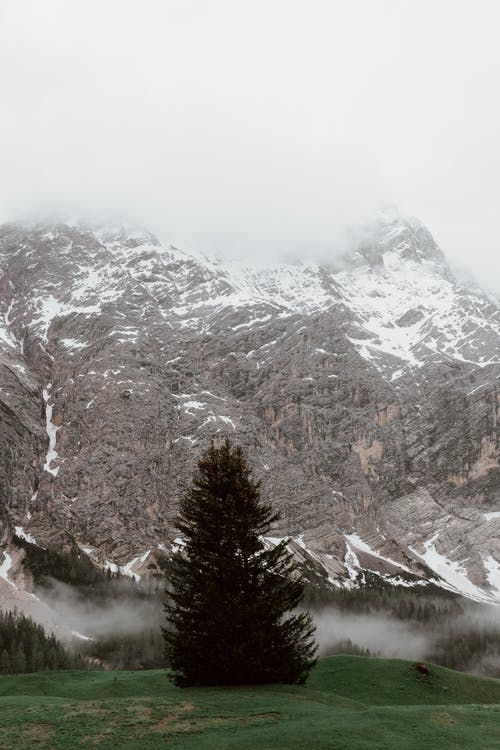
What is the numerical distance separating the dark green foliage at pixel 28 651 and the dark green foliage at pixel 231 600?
275ft

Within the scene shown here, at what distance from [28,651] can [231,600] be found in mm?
97780

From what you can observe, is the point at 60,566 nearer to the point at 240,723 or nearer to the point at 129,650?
the point at 129,650

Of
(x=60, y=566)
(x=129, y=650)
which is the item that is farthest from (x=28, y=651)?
(x=60, y=566)

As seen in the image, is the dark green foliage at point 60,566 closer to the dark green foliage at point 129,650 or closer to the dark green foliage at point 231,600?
the dark green foliage at point 129,650

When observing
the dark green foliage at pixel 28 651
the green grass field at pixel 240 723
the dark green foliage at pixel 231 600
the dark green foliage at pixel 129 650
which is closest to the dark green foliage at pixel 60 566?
the dark green foliage at pixel 129 650

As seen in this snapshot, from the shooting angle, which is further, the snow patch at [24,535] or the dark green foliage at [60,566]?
the snow patch at [24,535]

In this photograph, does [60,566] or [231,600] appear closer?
[231,600]

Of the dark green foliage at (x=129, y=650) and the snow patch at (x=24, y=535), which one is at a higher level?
the snow patch at (x=24, y=535)

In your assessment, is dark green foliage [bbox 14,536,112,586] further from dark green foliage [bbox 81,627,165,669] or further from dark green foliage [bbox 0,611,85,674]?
dark green foliage [bbox 0,611,85,674]

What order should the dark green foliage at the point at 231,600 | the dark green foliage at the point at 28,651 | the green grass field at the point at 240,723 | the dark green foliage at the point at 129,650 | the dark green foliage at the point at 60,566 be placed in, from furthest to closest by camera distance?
1. the dark green foliage at the point at 60,566
2. the dark green foliage at the point at 129,650
3. the dark green foliage at the point at 28,651
4. the dark green foliage at the point at 231,600
5. the green grass field at the point at 240,723

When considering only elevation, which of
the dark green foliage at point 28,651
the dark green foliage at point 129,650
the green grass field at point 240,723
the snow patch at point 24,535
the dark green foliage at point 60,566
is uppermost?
the snow patch at point 24,535

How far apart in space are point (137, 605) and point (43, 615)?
23.9 meters

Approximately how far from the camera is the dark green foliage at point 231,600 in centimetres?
3052

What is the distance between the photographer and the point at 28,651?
112062 millimetres
